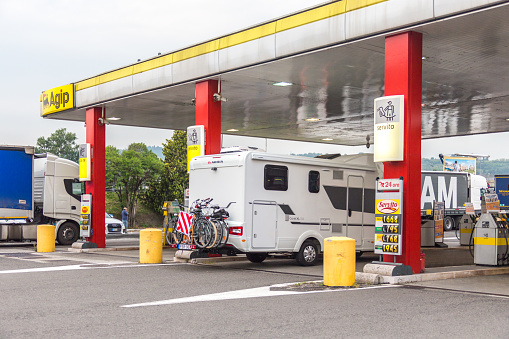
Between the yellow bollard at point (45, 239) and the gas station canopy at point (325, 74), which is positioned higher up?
the gas station canopy at point (325, 74)

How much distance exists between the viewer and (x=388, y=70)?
40.3 ft

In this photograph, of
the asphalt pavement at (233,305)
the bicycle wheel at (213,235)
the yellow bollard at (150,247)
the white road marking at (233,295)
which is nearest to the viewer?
the asphalt pavement at (233,305)

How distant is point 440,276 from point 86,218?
1285 cm

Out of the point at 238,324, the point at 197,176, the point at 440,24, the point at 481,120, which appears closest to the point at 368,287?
the point at 238,324

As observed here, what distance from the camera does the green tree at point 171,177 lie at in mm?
Result: 41938

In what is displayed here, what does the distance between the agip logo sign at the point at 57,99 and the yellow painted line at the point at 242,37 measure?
1133mm

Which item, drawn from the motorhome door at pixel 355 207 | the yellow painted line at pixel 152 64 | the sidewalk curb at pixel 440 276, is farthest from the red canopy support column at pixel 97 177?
the sidewalk curb at pixel 440 276

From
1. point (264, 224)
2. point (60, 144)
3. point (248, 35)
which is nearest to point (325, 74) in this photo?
point (248, 35)

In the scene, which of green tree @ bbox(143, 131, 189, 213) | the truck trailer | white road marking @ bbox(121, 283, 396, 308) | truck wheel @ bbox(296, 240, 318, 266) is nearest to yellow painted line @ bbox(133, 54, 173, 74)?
truck wheel @ bbox(296, 240, 318, 266)

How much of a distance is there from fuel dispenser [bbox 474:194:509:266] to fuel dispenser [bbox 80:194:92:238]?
41.1ft

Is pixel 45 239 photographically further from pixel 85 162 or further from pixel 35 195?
pixel 35 195

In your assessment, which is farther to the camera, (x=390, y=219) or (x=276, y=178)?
(x=276, y=178)

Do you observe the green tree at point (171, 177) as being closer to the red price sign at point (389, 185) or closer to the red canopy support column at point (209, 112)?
the red canopy support column at point (209, 112)

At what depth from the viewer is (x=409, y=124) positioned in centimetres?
1197
